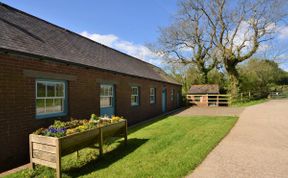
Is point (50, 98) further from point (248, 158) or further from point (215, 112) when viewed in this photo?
point (215, 112)

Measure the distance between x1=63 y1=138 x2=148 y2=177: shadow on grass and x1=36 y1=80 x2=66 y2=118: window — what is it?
8.74ft

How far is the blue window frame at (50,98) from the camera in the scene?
7679mm

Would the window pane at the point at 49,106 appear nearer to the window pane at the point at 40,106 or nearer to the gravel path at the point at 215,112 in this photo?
the window pane at the point at 40,106

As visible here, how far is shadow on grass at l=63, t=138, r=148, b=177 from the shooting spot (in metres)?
5.71

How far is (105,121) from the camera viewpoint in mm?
7754

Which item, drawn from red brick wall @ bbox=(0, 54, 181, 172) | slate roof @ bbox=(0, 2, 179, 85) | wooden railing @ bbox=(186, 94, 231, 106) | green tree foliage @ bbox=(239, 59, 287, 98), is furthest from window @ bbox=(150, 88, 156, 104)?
green tree foliage @ bbox=(239, 59, 287, 98)

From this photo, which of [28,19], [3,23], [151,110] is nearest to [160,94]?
[151,110]

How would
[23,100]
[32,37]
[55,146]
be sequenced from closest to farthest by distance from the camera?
[55,146] < [23,100] < [32,37]

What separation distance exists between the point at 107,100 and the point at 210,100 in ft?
64.4

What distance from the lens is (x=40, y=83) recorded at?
25.4 feet

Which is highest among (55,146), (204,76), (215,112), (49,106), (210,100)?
(204,76)

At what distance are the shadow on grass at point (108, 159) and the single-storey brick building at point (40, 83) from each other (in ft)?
7.52

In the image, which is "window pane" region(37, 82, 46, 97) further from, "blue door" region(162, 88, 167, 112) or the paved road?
"blue door" region(162, 88, 167, 112)

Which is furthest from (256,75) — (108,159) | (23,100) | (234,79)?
(23,100)
